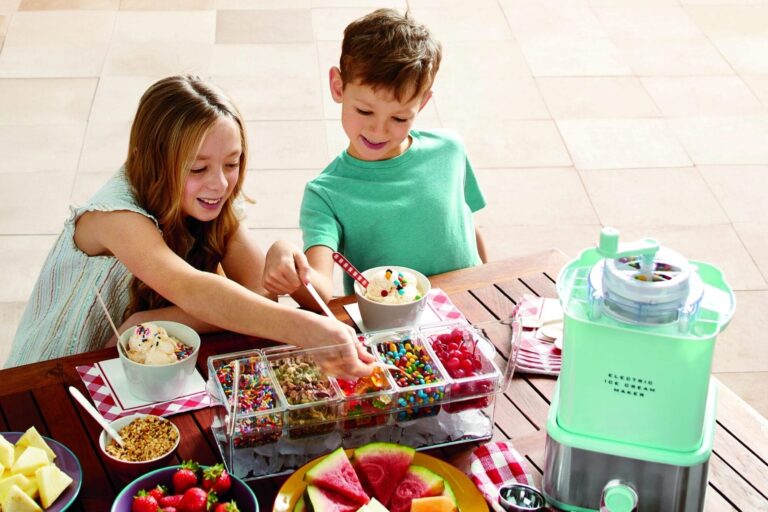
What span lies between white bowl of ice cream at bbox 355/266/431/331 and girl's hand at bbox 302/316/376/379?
0.65 feet

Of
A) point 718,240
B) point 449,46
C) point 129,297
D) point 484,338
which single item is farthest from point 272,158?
point 484,338

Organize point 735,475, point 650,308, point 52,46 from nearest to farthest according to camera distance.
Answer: point 650,308, point 735,475, point 52,46

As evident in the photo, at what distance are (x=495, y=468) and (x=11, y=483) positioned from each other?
2.57 feet

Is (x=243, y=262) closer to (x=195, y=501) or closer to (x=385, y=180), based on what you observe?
(x=385, y=180)

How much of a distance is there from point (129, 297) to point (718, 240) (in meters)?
2.68

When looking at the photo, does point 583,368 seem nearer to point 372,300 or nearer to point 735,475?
point 735,475

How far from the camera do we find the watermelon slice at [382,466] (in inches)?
63.4

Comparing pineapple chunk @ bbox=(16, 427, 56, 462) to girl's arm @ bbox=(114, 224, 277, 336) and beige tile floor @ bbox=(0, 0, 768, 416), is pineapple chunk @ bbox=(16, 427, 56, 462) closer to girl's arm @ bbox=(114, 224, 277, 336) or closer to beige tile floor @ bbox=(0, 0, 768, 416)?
girl's arm @ bbox=(114, 224, 277, 336)

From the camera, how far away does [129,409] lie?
1827 mm

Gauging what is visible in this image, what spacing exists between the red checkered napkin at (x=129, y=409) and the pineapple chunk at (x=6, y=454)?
0.72 feet

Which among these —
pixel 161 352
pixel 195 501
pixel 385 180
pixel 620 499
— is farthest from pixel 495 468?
pixel 385 180

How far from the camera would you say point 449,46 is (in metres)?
5.50

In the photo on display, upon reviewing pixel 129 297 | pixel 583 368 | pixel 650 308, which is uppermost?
pixel 650 308

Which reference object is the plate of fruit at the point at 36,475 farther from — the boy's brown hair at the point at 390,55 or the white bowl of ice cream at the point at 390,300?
the boy's brown hair at the point at 390,55
